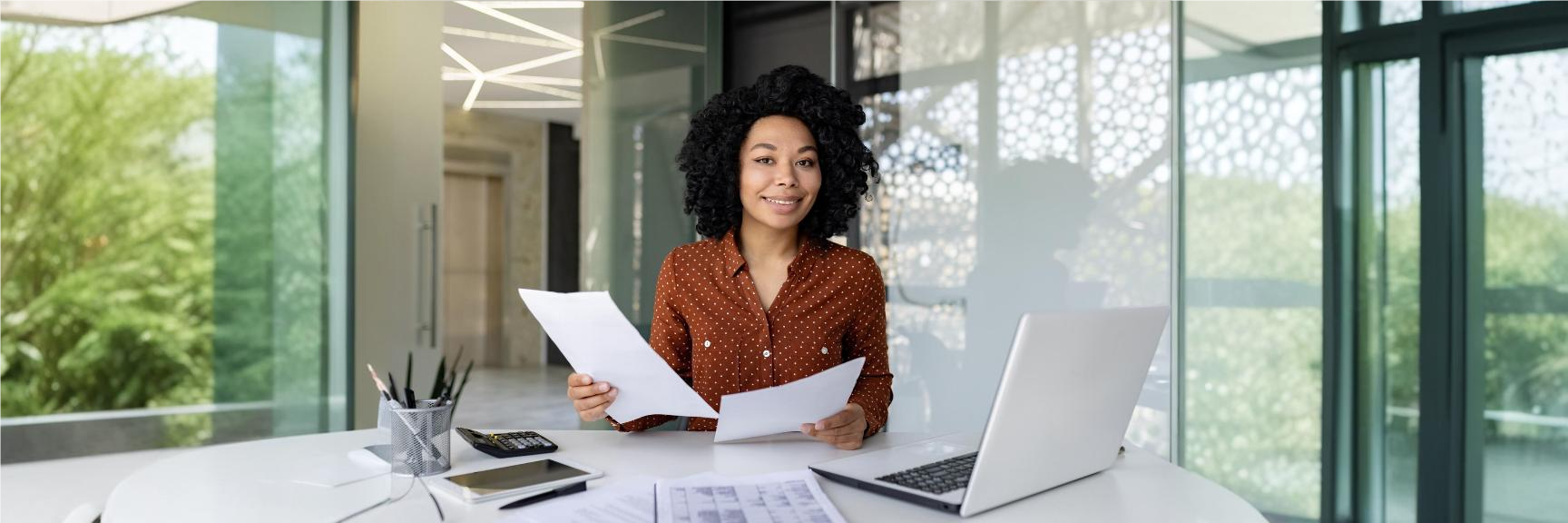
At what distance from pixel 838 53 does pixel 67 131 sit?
285 centimetres

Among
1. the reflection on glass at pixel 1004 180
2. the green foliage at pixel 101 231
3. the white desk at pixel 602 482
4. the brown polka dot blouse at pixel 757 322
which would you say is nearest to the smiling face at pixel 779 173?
the brown polka dot blouse at pixel 757 322

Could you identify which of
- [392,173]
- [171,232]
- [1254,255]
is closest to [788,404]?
[1254,255]

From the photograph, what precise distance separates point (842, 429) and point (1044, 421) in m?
0.42

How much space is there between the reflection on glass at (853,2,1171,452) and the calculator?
229cm

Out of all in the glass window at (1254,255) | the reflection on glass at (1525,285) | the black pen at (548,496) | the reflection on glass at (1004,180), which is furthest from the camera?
the reflection on glass at (1004,180)

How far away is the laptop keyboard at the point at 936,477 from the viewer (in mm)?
1123

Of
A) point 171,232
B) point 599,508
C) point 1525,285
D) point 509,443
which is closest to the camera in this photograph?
point 599,508

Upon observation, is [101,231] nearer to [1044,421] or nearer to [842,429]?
[842,429]

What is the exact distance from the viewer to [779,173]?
178 cm

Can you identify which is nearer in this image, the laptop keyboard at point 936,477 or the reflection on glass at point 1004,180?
the laptop keyboard at point 936,477

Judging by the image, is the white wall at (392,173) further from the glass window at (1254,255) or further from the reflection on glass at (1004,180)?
the glass window at (1254,255)

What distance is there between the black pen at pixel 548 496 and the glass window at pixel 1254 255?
2.51 m

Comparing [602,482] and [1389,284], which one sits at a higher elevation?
[1389,284]

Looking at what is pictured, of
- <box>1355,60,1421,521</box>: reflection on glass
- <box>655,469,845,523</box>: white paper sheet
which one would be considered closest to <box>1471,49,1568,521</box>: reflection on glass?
<box>1355,60,1421,521</box>: reflection on glass
